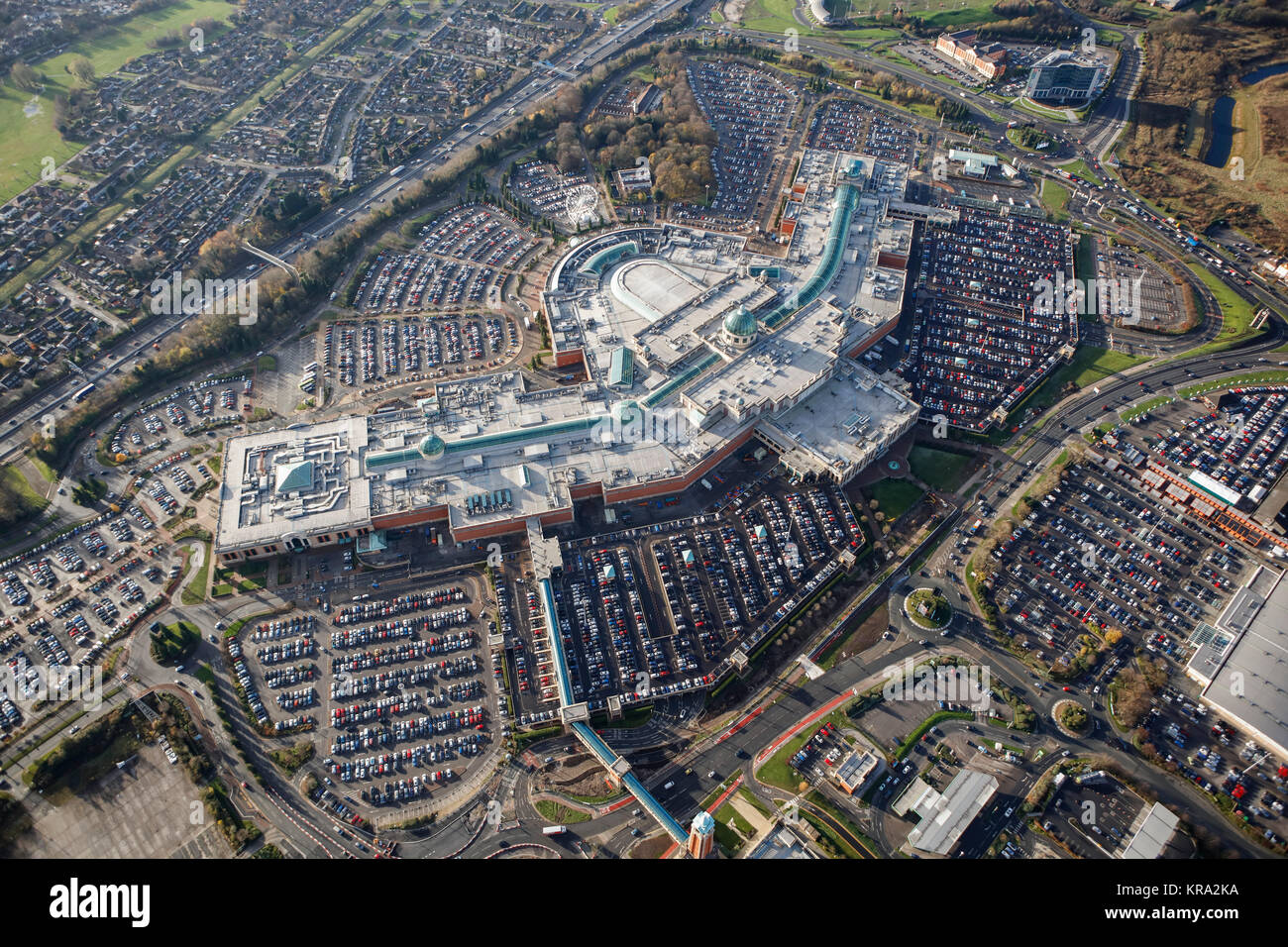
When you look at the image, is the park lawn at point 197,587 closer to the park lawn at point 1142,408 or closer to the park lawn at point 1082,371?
the park lawn at point 1082,371

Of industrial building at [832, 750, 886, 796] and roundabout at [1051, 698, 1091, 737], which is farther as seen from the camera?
roundabout at [1051, 698, 1091, 737]

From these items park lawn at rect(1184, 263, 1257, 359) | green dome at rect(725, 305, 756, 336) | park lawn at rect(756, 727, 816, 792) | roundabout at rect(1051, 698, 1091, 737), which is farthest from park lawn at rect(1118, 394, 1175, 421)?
park lawn at rect(756, 727, 816, 792)

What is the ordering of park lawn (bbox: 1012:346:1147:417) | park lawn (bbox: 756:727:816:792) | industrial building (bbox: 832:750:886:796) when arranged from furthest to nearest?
park lawn (bbox: 1012:346:1147:417)
park lawn (bbox: 756:727:816:792)
industrial building (bbox: 832:750:886:796)

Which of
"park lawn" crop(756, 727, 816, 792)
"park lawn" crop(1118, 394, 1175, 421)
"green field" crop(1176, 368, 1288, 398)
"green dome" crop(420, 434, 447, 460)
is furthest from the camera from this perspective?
"green field" crop(1176, 368, 1288, 398)

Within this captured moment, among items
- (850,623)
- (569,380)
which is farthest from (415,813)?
(569,380)

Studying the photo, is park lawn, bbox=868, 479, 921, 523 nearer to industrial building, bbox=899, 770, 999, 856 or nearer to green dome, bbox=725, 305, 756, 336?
green dome, bbox=725, 305, 756, 336

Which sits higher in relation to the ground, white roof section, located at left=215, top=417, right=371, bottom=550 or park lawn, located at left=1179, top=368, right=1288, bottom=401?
park lawn, located at left=1179, top=368, right=1288, bottom=401

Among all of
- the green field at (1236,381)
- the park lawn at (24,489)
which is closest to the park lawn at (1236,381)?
the green field at (1236,381)

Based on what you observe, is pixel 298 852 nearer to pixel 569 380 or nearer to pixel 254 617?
pixel 254 617
